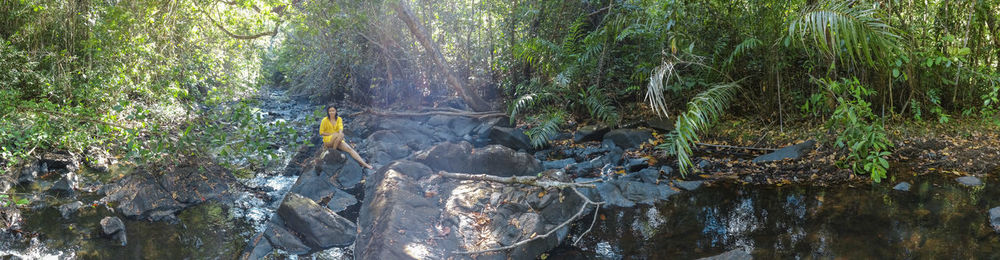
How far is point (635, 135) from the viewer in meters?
7.64

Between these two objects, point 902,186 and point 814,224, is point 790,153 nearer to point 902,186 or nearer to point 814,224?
point 902,186

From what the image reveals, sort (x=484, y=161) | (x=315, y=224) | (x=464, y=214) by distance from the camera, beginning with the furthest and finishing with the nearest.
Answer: (x=484, y=161) < (x=464, y=214) < (x=315, y=224)

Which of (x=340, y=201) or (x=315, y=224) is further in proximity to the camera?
(x=340, y=201)

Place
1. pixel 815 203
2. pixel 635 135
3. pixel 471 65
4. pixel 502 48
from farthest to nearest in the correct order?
1. pixel 471 65
2. pixel 502 48
3. pixel 635 135
4. pixel 815 203

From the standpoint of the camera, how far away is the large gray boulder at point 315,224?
14.9ft

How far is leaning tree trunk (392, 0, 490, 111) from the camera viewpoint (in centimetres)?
920

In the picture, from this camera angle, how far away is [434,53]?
9.95 m

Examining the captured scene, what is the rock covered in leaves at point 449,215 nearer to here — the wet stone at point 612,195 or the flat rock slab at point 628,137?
the wet stone at point 612,195

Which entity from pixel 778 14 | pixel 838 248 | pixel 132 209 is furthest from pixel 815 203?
pixel 132 209

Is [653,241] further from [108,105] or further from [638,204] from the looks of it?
[108,105]

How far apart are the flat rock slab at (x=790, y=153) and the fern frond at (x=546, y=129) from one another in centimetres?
295

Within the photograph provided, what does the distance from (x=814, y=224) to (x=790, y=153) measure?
1.86 metres

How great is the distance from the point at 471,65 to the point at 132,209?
23.0 feet

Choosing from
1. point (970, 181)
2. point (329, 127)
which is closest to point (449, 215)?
point (329, 127)
